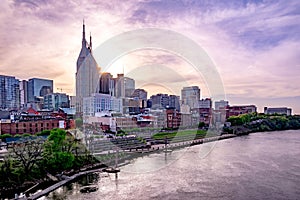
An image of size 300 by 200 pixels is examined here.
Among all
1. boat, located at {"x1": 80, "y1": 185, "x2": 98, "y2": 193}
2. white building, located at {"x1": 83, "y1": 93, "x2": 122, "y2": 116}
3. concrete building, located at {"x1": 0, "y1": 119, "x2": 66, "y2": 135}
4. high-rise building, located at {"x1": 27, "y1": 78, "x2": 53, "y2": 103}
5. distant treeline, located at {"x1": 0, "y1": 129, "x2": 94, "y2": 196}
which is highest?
high-rise building, located at {"x1": 27, "y1": 78, "x2": 53, "y2": 103}

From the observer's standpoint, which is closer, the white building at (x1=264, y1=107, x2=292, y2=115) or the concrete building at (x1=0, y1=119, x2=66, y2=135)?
the concrete building at (x1=0, y1=119, x2=66, y2=135)

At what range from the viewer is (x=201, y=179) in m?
7.21

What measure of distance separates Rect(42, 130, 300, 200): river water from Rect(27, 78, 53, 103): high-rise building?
38.8 metres

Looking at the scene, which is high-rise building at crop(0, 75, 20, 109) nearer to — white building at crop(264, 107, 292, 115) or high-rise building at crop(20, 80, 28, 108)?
high-rise building at crop(20, 80, 28, 108)

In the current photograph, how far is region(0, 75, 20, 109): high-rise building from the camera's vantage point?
35.8 metres

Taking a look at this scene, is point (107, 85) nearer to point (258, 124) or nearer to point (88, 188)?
point (258, 124)

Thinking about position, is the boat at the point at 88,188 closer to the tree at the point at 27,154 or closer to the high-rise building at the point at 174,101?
the tree at the point at 27,154

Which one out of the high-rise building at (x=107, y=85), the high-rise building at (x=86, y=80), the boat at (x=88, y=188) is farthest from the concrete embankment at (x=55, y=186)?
→ the high-rise building at (x=107, y=85)

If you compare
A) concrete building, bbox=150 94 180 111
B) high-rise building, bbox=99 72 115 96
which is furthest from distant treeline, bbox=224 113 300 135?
high-rise building, bbox=99 72 115 96

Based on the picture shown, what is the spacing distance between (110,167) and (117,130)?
842 cm

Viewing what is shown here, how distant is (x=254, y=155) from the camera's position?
1064cm

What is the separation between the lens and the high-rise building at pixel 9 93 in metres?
35.8

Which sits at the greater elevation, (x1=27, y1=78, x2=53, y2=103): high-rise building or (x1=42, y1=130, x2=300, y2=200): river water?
(x1=27, y1=78, x2=53, y2=103): high-rise building

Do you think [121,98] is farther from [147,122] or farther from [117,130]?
[117,130]
